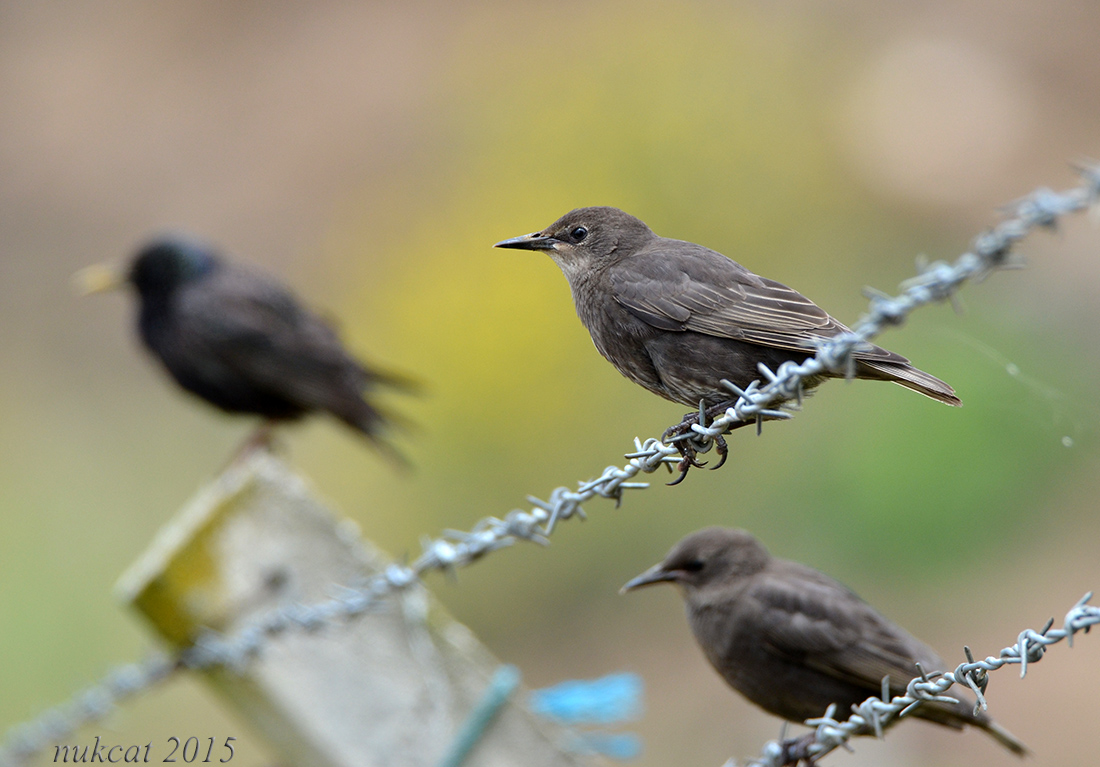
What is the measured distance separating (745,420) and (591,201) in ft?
15.7

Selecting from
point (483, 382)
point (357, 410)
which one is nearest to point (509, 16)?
point (483, 382)

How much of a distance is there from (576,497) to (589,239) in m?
1.27

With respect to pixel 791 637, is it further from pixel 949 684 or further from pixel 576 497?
pixel 949 684

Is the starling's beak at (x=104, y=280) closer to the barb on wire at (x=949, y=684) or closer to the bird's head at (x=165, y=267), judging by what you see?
the bird's head at (x=165, y=267)

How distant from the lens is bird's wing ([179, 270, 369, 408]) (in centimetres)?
678

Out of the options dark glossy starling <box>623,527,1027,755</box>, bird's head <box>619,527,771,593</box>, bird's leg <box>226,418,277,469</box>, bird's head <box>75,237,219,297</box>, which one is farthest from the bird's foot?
bird's head <box>75,237,219,297</box>

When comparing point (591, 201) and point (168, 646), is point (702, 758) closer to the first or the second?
point (591, 201)

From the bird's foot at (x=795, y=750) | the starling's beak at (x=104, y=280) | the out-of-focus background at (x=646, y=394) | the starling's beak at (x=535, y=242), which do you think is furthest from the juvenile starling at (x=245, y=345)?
the bird's foot at (x=795, y=750)

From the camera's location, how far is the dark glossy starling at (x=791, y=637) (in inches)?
124

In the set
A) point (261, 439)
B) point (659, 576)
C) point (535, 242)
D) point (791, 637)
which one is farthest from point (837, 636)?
point (261, 439)

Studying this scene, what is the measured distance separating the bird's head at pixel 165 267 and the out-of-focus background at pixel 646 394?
1.04 m

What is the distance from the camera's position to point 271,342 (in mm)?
6801

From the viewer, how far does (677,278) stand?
9.82 ft

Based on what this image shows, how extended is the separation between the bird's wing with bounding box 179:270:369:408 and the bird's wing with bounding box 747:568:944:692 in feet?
13.5
